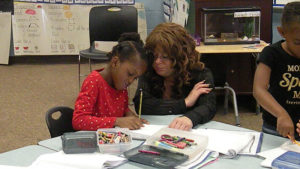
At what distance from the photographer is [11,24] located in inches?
217

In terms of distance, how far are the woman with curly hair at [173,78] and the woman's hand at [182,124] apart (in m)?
0.16

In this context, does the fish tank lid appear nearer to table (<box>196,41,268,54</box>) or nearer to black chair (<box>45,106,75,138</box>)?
table (<box>196,41,268,54</box>)

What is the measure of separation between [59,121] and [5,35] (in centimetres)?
419

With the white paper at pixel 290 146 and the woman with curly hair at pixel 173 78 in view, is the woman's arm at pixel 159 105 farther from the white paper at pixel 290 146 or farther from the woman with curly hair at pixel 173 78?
the white paper at pixel 290 146

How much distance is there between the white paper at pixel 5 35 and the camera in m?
5.48

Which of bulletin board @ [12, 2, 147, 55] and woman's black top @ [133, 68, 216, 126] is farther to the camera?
bulletin board @ [12, 2, 147, 55]

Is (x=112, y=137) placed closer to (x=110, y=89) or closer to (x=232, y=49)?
(x=110, y=89)

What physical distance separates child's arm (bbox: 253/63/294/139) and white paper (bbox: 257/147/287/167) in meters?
0.11

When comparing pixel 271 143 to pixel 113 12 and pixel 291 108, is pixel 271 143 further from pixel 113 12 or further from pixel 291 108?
pixel 113 12

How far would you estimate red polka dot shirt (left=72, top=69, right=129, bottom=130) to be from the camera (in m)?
1.59

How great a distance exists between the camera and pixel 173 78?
1.92 m

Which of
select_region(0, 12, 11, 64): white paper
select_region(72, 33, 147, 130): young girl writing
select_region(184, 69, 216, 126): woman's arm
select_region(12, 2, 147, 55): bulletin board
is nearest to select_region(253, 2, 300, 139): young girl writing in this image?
select_region(184, 69, 216, 126): woman's arm

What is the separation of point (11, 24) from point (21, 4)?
0.31 meters

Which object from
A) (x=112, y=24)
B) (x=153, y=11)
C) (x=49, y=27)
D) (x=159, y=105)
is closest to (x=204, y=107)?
(x=159, y=105)
